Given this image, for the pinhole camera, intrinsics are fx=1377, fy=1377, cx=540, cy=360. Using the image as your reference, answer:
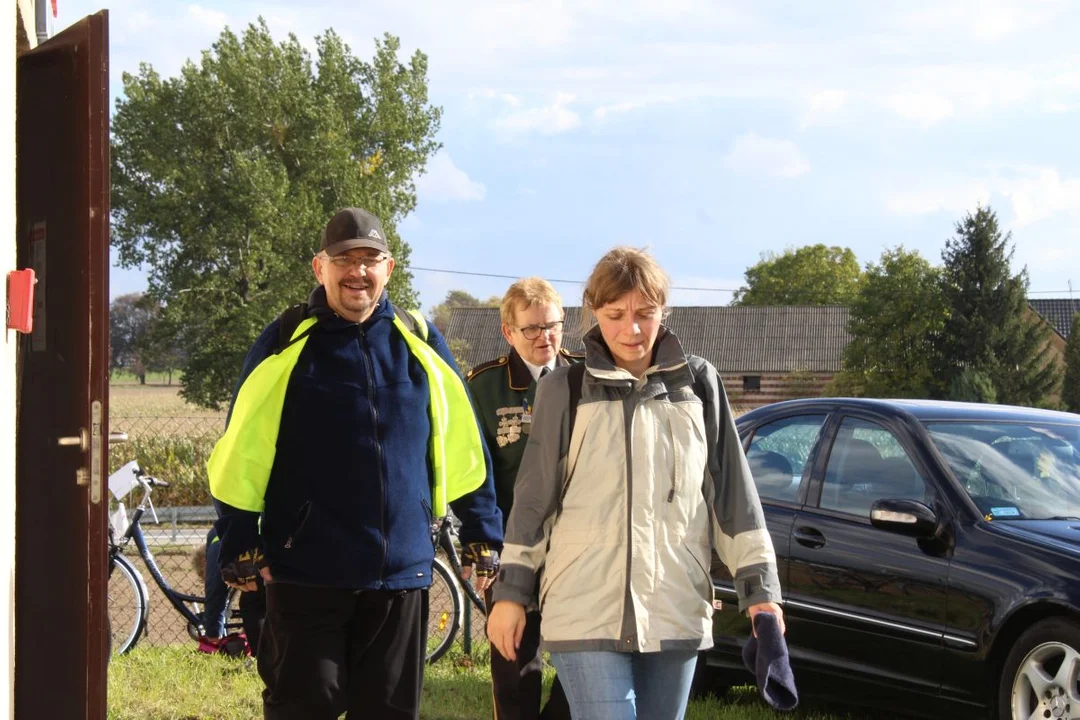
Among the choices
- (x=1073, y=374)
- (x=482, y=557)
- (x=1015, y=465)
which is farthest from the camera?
(x=1073, y=374)

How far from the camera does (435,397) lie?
4.34 m

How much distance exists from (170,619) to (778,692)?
7.50 meters

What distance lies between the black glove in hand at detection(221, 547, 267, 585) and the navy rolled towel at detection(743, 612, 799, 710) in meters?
1.49

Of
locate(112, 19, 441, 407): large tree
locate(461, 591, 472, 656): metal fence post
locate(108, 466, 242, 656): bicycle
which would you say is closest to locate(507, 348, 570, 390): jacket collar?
locate(461, 591, 472, 656): metal fence post

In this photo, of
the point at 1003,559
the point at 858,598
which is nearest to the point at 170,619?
the point at 858,598

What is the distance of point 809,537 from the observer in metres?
6.64

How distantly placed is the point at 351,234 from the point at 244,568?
1059 mm

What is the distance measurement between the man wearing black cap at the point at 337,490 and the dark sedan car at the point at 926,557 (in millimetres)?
2718

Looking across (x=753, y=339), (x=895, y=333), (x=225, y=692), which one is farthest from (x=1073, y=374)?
(x=225, y=692)

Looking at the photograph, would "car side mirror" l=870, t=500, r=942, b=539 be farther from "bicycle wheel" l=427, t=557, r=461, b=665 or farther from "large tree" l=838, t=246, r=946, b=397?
"large tree" l=838, t=246, r=946, b=397

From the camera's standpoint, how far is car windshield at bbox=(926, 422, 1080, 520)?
20.3 ft

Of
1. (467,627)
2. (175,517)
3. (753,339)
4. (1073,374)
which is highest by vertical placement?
(753,339)

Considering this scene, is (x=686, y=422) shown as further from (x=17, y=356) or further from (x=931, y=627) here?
(x=931, y=627)

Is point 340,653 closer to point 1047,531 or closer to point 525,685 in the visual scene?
point 525,685
